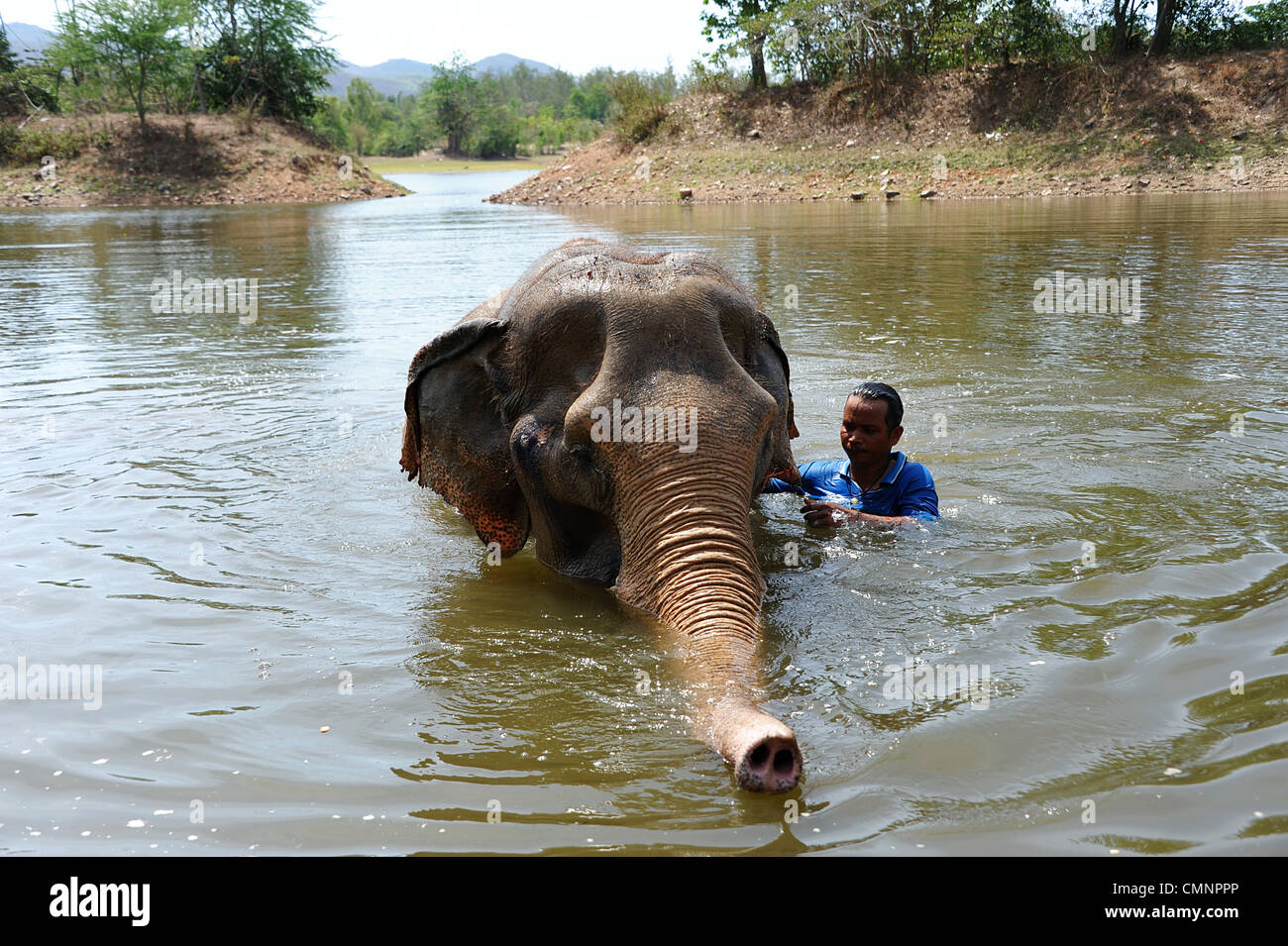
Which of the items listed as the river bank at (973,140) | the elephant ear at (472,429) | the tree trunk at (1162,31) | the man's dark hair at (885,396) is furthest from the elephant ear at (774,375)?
the tree trunk at (1162,31)

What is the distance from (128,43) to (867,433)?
54.3 meters

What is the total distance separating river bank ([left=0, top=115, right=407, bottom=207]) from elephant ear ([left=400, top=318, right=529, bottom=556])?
4390 cm

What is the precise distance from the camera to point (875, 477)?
6.52 m

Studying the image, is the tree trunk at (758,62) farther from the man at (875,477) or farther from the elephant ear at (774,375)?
the elephant ear at (774,375)

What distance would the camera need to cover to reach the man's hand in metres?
6.17

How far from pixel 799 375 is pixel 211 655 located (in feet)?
21.5

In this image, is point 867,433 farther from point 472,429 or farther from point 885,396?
point 472,429

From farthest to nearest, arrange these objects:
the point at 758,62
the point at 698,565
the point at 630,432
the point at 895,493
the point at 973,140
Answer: the point at 758,62, the point at 973,140, the point at 895,493, the point at 630,432, the point at 698,565

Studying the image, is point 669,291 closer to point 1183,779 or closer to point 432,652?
point 432,652

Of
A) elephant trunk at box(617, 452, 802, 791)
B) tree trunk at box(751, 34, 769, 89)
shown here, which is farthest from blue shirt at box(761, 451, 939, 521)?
tree trunk at box(751, 34, 769, 89)

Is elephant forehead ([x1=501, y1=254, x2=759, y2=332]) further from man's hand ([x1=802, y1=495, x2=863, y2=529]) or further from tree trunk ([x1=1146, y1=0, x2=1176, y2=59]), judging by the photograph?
tree trunk ([x1=1146, y1=0, x2=1176, y2=59])

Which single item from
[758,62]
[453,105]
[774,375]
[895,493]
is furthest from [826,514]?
[453,105]

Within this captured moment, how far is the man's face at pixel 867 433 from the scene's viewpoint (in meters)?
6.25
